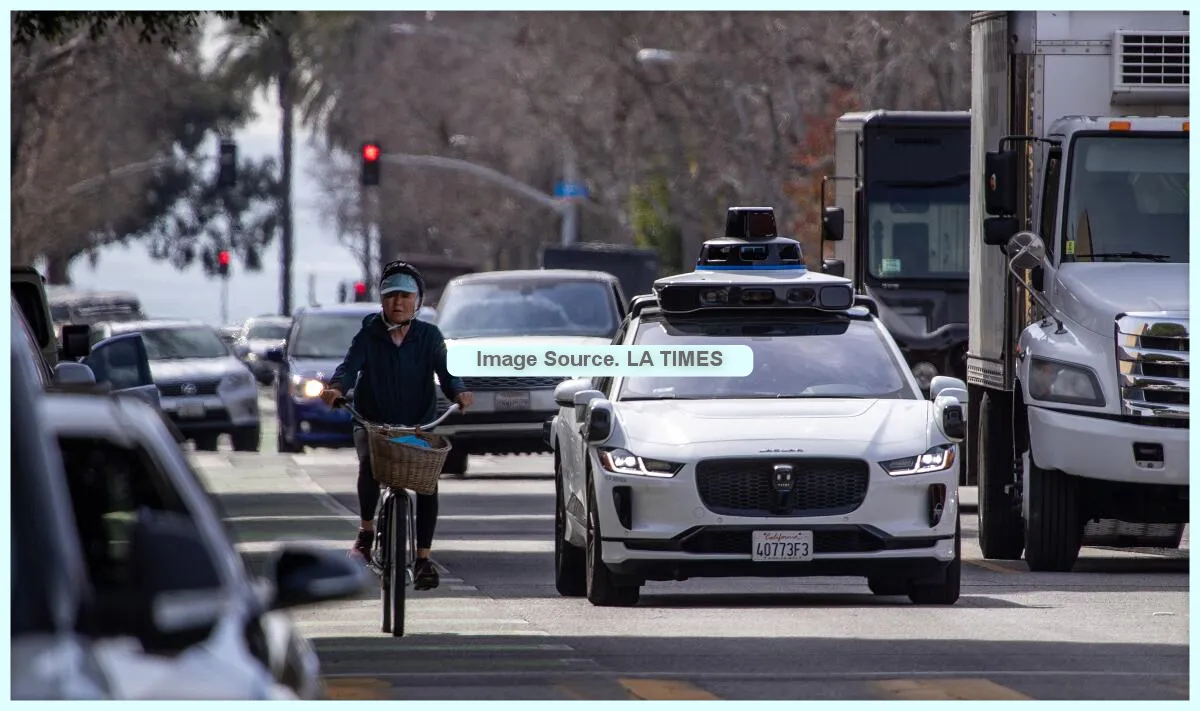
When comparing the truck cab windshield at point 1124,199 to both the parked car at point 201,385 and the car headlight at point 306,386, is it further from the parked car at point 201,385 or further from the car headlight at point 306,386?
the parked car at point 201,385

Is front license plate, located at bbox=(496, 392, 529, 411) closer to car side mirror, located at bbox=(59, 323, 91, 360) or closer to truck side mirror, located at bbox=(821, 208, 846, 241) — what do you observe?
truck side mirror, located at bbox=(821, 208, 846, 241)

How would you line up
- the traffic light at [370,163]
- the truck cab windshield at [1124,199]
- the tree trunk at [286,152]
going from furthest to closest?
the tree trunk at [286,152]
the traffic light at [370,163]
the truck cab windshield at [1124,199]

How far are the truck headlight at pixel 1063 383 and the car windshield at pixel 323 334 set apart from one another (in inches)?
592

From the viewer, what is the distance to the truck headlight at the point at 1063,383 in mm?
15523

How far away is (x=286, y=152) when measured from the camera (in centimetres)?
8719

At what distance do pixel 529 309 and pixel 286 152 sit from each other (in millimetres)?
62648

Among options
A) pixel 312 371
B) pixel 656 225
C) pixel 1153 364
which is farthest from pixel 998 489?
pixel 656 225

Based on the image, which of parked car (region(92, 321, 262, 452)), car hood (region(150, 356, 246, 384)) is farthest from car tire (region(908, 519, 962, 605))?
car hood (region(150, 356, 246, 384))

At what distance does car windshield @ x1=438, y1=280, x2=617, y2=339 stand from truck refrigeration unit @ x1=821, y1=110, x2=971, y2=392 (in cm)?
208

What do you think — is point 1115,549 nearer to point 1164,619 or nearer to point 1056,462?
point 1056,462

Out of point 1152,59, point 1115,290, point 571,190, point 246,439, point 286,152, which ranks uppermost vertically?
point 286,152

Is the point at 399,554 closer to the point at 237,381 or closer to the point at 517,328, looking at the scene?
the point at 517,328

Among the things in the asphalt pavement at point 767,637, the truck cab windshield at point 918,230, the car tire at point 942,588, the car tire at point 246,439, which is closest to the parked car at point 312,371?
the car tire at point 246,439

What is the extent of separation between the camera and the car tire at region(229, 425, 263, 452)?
106 feet
